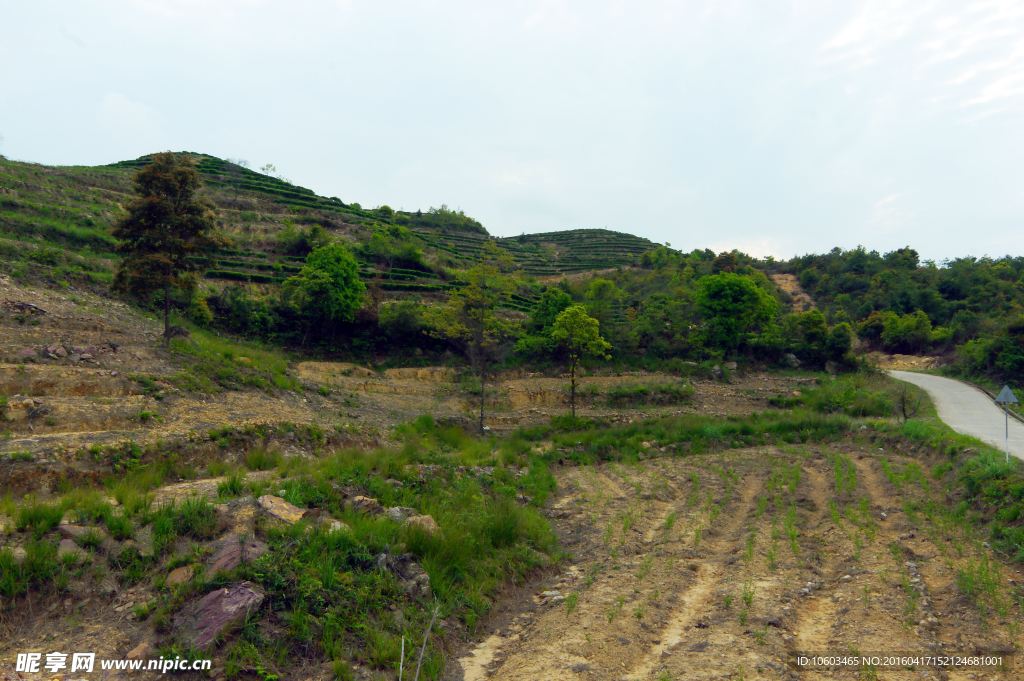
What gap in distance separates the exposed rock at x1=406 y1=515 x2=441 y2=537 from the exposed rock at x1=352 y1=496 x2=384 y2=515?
2.36 ft

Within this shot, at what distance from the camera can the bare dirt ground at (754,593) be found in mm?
5184

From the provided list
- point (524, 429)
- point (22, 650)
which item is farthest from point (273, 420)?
point (524, 429)

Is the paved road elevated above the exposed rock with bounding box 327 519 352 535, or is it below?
above

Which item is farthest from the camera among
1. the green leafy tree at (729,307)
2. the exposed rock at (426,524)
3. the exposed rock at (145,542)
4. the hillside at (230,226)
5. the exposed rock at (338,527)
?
the green leafy tree at (729,307)

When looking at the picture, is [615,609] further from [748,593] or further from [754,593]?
[754,593]

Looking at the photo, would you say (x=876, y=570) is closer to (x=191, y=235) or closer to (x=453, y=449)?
(x=453, y=449)

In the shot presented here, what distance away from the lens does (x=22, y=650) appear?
4277 mm

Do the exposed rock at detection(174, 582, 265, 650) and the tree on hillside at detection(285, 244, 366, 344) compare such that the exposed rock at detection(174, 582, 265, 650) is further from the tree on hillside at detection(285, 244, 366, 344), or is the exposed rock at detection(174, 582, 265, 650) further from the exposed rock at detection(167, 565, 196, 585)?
the tree on hillside at detection(285, 244, 366, 344)

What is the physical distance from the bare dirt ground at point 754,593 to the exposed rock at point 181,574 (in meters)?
3.29


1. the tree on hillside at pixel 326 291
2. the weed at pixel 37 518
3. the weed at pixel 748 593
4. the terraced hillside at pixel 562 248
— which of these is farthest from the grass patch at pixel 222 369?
the terraced hillside at pixel 562 248

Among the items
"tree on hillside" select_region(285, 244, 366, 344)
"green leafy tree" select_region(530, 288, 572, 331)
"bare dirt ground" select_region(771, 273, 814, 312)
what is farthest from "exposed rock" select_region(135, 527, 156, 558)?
"bare dirt ground" select_region(771, 273, 814, 312)

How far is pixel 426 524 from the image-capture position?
735 cm

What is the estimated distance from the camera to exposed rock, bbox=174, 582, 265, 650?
460cm

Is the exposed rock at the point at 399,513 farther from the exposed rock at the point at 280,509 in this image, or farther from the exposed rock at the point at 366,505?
the exposed rock at the point at 280,509
